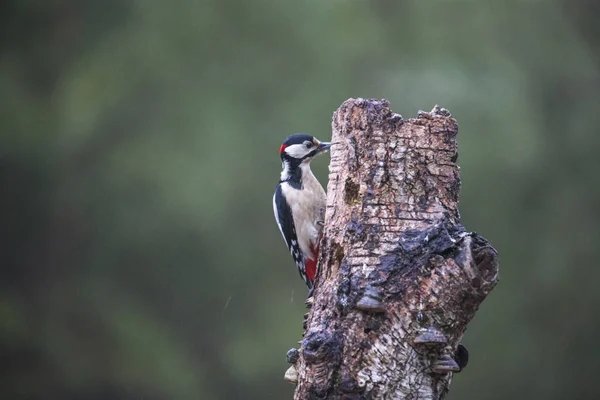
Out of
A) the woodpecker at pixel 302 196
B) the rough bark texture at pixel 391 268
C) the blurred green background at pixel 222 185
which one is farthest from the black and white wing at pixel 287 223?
the blurred green background at pixel 222 185

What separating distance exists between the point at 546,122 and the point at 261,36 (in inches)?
114

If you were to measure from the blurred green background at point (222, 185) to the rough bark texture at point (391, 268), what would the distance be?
479cm

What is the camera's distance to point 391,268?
1.94 metres

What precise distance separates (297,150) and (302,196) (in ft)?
0.78

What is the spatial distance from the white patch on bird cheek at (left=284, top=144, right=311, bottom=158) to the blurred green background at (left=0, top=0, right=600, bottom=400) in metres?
3.21

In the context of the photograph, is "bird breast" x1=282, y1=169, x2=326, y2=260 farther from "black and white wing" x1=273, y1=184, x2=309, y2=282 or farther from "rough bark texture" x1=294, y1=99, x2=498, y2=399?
"rough bark texture" x1=294, y1=99, x2=498, y2=399

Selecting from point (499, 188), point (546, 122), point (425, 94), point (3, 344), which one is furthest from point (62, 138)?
point (546, 122)

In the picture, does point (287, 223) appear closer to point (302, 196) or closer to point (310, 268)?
point (302, 196)

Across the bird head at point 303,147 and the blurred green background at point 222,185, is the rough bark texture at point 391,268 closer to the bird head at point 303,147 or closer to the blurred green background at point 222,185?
the bird head at point 303,147

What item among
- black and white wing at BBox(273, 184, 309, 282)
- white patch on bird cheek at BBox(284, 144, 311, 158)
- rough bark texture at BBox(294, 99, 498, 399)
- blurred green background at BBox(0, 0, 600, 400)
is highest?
blurred green background at BBox(0, 0, 600, 400)

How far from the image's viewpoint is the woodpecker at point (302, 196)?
142 inches

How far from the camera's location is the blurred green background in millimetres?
7008

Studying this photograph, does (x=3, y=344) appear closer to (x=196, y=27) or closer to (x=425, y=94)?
(x=196, y=27)

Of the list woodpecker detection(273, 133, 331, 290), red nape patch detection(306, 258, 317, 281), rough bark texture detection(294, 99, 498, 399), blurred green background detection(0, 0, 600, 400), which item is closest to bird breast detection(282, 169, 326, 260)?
woodpecker detection(273, 133, 331, 290)
